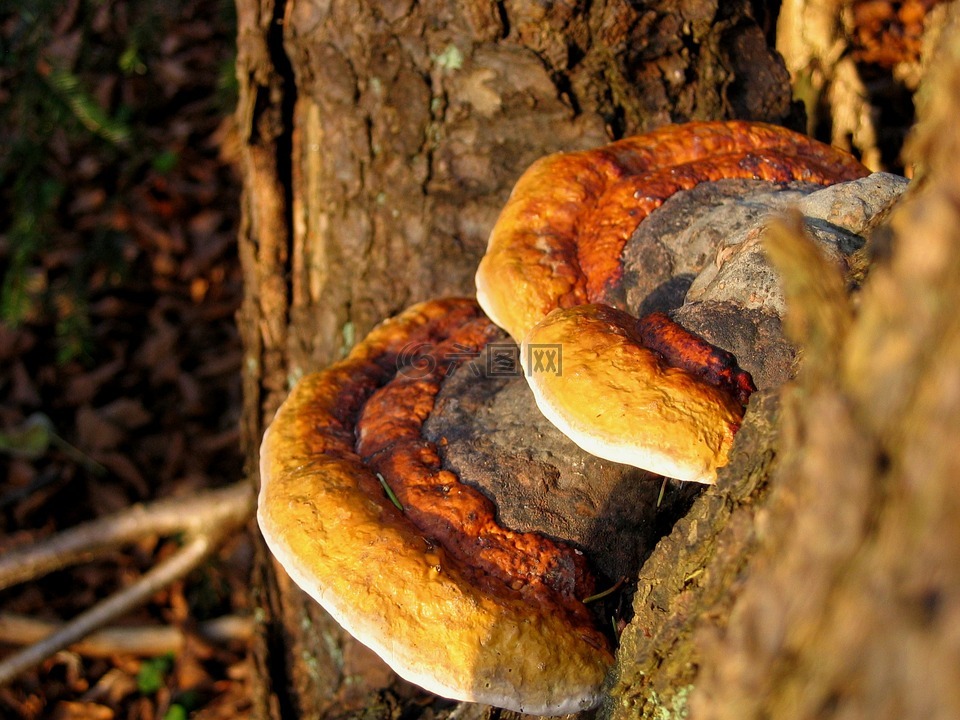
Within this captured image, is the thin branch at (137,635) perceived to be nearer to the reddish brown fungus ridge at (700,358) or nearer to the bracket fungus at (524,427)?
the bracket fungus at (524,427)

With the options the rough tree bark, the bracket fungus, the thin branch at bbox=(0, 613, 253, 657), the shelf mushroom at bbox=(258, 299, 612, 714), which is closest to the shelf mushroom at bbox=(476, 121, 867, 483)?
the bracket fungus

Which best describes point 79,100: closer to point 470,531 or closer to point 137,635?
point 137,635

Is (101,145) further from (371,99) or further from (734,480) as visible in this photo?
(734,480)

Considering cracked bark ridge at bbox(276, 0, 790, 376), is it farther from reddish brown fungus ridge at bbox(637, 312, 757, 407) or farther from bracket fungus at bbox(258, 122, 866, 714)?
reddish brown fungus ridge at bbox(637, 312, 757, 407)

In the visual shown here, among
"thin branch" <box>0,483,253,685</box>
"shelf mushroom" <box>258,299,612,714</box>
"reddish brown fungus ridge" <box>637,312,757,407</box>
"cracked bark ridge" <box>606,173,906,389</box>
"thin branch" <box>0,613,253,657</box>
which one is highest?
"cracked bark ridge" <box>606,173,906,389</box>

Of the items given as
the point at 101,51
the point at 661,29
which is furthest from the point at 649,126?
the point at 101,51

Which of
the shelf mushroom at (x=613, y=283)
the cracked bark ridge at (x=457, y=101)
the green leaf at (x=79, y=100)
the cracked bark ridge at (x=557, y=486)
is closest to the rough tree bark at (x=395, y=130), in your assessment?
the cracked bark ridge at (x=457, y=101)
